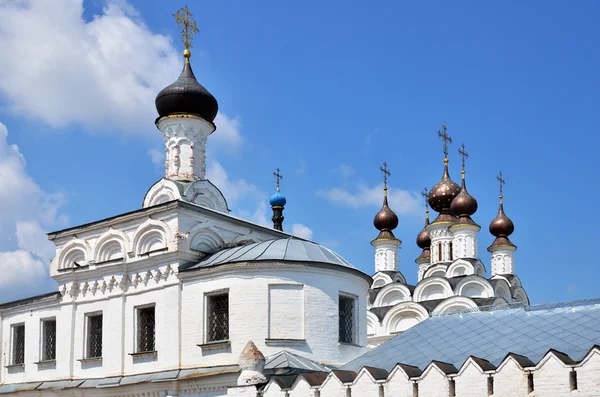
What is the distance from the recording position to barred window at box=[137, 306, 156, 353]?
17062mm

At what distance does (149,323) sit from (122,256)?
1537 mm

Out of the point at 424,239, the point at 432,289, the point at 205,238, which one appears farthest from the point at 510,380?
the point at 424,239

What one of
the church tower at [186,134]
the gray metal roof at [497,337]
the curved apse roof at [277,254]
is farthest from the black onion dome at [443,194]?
the gray metal roof at [497,337]

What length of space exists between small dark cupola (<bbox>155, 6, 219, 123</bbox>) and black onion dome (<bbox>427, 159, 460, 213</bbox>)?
17.2 metres

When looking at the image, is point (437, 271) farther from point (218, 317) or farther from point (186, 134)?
point (218, 317)

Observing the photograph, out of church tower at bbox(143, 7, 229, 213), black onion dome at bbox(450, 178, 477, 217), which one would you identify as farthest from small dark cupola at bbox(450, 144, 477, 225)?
church tower at bbox(143, 7, 229, 213)

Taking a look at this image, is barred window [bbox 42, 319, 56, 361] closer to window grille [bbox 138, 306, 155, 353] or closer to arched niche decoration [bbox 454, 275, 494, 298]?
window grille [bbox 138, 306, 155, 353]

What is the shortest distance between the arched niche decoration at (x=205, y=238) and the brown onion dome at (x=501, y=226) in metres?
20.5

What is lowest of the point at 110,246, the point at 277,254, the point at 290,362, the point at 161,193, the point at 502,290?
the point at 290,362

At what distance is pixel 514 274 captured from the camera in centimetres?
3512

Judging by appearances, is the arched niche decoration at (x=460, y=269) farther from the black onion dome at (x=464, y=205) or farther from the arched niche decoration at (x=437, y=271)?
the black onion dome at (x=464, y=205)

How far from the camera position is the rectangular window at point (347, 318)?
16594 millimetres

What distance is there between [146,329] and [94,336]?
Result: 1607mm

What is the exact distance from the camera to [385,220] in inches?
1464
